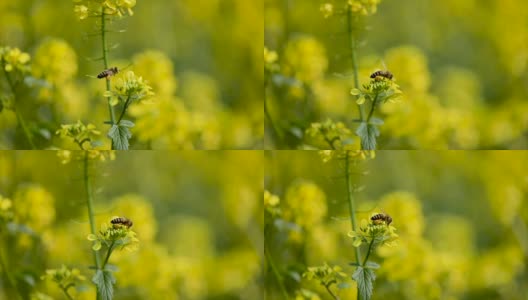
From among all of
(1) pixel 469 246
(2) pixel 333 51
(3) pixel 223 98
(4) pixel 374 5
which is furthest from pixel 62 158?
(1) pixel 469 246

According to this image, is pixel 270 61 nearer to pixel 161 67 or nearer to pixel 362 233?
pixel 161 67

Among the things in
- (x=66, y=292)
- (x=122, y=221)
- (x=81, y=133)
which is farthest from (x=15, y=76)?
(x=66, y=292)

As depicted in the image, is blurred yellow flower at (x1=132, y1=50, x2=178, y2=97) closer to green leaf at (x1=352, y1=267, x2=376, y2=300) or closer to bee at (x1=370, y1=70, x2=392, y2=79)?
bee at (x1=370, y1=70, x2=392, y2=79)

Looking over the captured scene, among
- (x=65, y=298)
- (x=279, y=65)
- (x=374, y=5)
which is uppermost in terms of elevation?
(x=374, y=5)

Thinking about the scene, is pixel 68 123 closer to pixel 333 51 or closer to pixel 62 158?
pixel 62 158

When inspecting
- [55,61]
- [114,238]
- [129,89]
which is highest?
[55,61]

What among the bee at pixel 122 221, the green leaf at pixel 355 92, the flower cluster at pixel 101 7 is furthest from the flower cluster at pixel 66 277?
the green leaf at pixel 355 92

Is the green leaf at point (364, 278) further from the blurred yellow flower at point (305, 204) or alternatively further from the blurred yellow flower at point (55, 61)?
the blurred yellow flower at point (55, 61)
